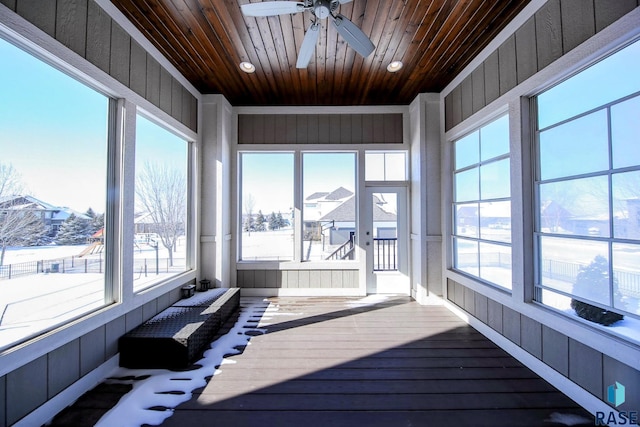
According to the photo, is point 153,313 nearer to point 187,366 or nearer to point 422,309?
point 187,366

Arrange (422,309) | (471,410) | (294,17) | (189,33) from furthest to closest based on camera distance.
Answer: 1. (422,309)
2. (189,33)
3. (294,17)
4. (471,410)

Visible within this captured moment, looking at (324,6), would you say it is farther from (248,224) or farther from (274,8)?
(248,224)

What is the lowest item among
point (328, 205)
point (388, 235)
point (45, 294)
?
point (45, 294)

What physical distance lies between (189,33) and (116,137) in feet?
4.17

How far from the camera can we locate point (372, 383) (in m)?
2.21

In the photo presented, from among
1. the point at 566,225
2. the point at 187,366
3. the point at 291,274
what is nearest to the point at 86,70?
the point at 187,366

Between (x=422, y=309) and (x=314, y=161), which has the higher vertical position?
(x=314, y=161)

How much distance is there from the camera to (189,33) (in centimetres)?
275

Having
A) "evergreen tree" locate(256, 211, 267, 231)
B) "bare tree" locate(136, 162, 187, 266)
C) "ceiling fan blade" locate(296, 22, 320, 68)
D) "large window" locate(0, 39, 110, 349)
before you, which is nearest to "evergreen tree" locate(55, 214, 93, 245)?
"large window" locate(0, 39, 110, 349)

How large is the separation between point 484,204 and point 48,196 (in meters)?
4.07

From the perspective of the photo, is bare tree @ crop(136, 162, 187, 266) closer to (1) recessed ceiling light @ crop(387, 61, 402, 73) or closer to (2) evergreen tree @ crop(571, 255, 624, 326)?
(1) recessed ceiling light @ crop(387, 61, 402, 73)

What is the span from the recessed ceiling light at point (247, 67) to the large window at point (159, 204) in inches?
48.8

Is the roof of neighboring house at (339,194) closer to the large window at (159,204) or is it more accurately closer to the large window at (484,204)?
the large window at (484,204)

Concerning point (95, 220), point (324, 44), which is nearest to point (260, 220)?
point (95, 220)
